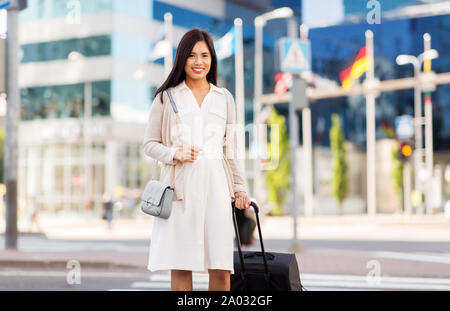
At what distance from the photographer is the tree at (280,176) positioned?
131 feet

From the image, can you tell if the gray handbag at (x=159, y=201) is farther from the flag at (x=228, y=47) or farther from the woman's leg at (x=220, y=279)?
the flag at (x=228, y=47)

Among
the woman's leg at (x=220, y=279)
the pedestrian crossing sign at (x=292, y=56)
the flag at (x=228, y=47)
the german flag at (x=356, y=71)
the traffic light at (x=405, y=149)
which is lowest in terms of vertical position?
the woman's leg at (x=220, y=279)

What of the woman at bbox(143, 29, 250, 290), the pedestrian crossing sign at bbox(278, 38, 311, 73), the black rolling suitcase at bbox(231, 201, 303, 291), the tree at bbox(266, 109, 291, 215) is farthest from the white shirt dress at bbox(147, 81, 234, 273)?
the tree at bbox(266, 109, 291, 215)

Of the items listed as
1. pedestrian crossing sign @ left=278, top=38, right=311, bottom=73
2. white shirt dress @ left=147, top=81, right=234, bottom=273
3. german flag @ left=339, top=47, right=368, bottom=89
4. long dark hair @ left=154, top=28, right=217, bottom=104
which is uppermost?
german flag @ left=339, top=47, right=368, bottom=89

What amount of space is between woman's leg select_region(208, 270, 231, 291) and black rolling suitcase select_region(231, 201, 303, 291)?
0.19 meters

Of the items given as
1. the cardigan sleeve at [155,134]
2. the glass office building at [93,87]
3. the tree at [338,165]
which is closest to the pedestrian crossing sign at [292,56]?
the cardigan sleeve at [155,134]

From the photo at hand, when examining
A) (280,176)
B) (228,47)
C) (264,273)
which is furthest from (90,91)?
(264,273)

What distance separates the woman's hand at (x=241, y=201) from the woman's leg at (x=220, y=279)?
0.34 m

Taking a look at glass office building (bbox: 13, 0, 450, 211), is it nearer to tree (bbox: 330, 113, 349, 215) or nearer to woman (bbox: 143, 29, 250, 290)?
tree (bbox: 330, 113, 349, 215)

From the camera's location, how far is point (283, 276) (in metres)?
3.77

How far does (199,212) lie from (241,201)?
256 mm

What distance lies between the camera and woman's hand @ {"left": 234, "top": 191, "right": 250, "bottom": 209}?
12.0 ft

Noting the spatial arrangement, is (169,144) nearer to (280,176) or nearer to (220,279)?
(220,279)

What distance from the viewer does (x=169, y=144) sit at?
12.1 ft
